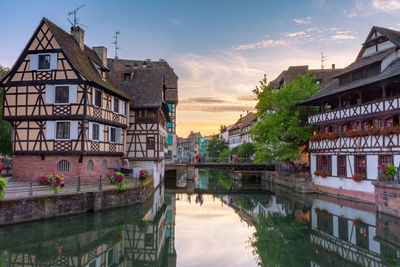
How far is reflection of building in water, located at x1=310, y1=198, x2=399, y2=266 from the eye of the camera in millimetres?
12700

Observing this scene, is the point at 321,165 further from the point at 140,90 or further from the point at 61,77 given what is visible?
the point at 61,77

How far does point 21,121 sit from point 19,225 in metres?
9.46

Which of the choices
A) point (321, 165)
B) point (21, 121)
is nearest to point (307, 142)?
point (321, 165)

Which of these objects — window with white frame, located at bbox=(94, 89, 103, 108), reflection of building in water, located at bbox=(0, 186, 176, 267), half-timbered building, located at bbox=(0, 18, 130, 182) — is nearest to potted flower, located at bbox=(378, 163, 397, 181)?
reflection of building in water, located at bbox=(0, 186, 176, 267)

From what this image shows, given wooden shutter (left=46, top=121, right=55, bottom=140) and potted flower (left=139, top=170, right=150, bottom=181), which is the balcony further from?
wooden shutter (left=46, top=121, right=55, bottom=140)

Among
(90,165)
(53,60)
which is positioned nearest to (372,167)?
(90,165)

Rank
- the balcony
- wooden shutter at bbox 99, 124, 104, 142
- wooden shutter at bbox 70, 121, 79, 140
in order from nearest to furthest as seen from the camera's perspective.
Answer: the balcony, wooden shutter at bbox 70, 121, 79, 140, wooden shutter at bbox 99, 124, 104, 142

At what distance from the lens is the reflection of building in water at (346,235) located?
12.7 meters

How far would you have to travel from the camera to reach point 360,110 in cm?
2427

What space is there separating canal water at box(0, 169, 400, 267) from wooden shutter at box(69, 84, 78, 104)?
8105mm

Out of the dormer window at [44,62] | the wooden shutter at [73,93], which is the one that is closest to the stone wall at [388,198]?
the wooden shutter at [73,93]

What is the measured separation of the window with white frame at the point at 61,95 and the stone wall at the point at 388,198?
21.1 m

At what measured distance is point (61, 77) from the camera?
75.5 ft

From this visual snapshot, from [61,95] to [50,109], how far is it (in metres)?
1.23
